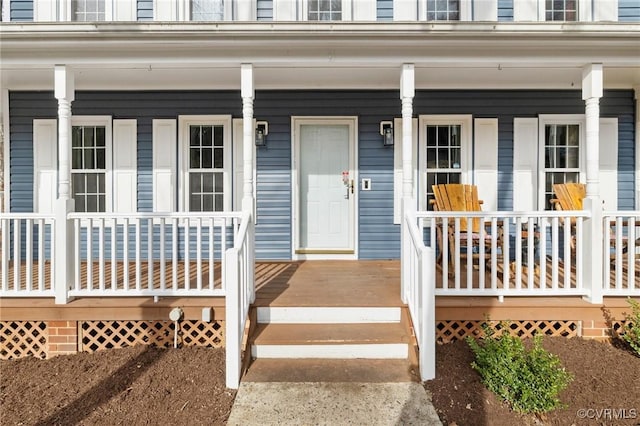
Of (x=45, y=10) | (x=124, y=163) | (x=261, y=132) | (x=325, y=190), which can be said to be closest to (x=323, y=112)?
(x=261, y=132)

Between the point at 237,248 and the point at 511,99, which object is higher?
the point at 511,99

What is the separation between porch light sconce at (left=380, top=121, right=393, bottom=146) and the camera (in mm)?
5395

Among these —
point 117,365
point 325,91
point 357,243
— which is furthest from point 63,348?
point 325,91

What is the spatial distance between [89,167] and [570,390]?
19.6 feet

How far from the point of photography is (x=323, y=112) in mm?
5457

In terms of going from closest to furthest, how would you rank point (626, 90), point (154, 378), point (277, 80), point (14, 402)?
point (14, 402) → point (154, 378) → point (277, 80) → point (626, 90)

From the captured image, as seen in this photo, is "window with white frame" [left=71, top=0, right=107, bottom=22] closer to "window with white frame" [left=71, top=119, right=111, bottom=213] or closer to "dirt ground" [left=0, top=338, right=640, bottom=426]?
"window with white frame" [left=71, top=119, right=111, bottom=213]

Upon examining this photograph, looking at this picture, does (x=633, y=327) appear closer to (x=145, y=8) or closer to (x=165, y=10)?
(x=165, y=10)

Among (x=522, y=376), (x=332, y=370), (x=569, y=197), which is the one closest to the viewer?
(x=522, y=376)

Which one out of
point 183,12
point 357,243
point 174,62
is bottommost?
point 357,243

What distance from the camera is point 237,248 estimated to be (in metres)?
3.05

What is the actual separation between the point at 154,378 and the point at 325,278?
6.58 ft

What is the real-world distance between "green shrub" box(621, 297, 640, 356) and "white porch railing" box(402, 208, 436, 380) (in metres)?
1.79

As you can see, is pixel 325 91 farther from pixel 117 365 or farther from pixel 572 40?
pixel 117 365
